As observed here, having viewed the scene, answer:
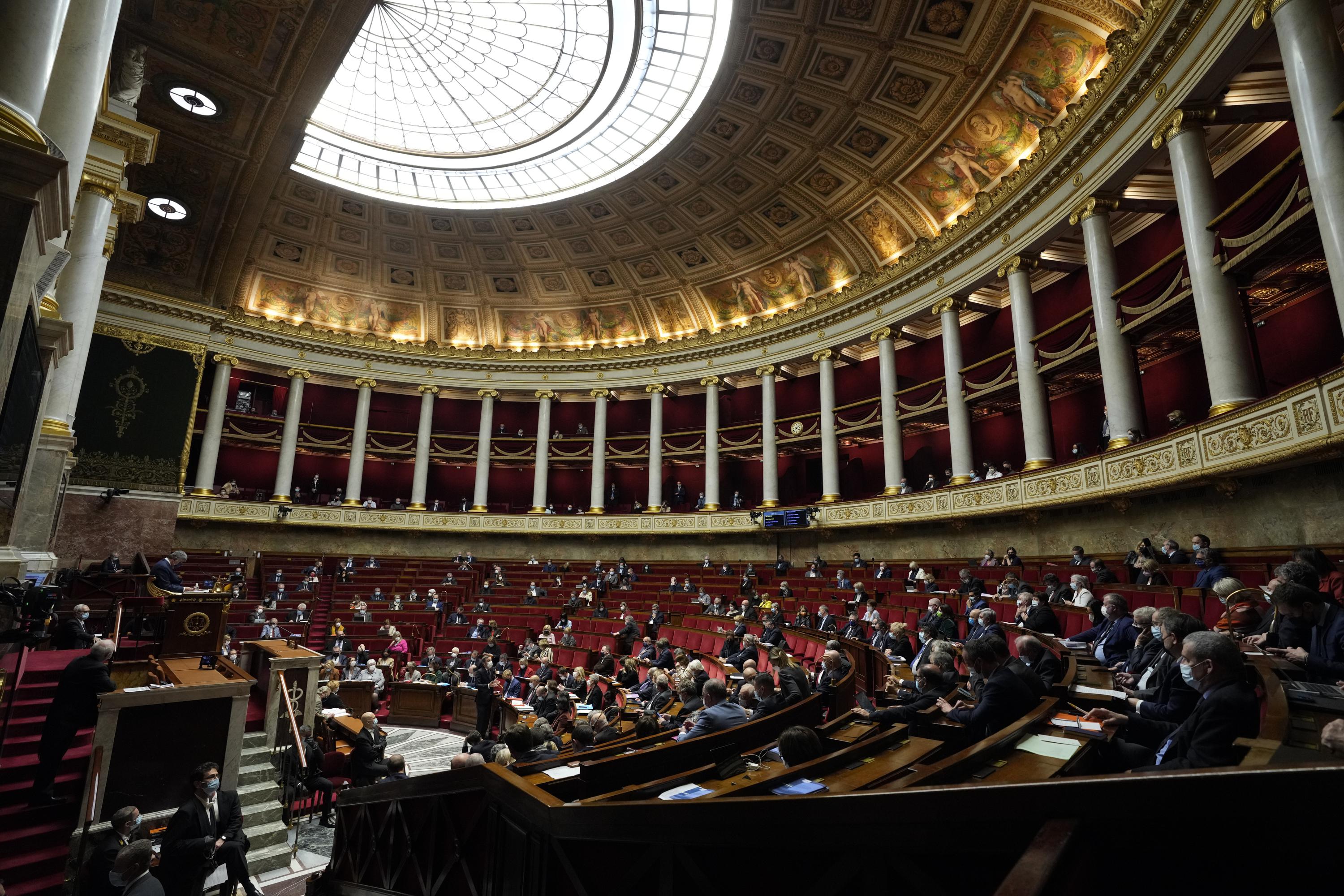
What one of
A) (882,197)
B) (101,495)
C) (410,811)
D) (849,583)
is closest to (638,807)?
(410,811)

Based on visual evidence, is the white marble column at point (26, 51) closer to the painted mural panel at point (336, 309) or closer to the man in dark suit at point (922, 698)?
the man in dark suit at point (922, 698)

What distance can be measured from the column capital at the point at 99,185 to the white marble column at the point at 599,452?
17.7 metres

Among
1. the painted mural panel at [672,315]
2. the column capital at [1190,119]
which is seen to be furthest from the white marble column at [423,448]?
the column capital at [1190,119]

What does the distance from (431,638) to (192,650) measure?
28.7ft

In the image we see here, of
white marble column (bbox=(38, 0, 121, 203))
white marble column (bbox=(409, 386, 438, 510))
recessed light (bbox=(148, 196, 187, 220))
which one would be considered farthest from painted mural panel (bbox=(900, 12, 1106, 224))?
recessed light (bbox=(148, 196, 187, 220))

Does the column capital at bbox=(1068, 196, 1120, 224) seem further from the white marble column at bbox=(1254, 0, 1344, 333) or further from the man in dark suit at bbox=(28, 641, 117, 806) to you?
the man in dark suit at bbox=(28, 641, 117, 806)

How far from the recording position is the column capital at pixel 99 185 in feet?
31.1

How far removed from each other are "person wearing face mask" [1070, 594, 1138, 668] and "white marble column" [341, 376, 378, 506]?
24.6m

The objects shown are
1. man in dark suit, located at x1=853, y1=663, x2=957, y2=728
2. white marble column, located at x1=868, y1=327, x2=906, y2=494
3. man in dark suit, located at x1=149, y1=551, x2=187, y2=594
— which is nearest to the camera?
man in dark suit, located at x1=853, y1=663, x2=957, y2=728

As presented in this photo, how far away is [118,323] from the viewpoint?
66.0 ft

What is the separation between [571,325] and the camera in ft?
89.6

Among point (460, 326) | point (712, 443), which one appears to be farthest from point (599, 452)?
point (460, 326)

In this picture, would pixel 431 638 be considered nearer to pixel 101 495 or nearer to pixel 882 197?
pixel 101 495

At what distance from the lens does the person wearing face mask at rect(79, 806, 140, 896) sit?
15.7 ft
